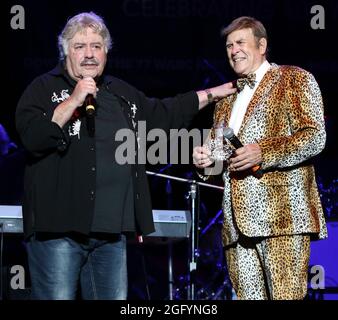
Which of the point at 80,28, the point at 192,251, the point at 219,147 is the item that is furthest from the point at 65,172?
the point at 192,251

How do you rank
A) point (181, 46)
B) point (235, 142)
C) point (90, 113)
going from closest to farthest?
1. point (90, 113)
2. point (235, 142)
3. point (181, 46)

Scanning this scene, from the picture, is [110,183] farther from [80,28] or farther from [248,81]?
[248,81]

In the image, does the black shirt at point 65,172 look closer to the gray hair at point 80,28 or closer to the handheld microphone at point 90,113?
the handheld microphone at point 90,113

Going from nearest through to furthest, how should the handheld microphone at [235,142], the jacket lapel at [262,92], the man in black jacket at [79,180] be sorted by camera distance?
the man in black jacket at [79,180] < the handheld microphone at [235,142] < the jacket lapel at [262,92]

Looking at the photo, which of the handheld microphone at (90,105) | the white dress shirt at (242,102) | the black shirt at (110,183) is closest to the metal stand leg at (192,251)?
the white dress shirt at (242,102)

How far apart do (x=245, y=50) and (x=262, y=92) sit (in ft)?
0.77

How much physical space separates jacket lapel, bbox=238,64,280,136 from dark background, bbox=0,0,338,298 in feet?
7.30

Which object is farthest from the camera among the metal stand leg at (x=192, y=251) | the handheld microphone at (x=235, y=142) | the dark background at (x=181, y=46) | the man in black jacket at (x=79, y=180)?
the dark background at (x=181, y=46)

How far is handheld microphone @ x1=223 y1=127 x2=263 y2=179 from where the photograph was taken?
3084 millimetres

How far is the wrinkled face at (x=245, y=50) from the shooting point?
11.2 feet

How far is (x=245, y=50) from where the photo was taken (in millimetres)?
3414

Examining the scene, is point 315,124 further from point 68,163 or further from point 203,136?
point 68,163

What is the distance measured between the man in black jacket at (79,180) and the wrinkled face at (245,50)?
59 cm
